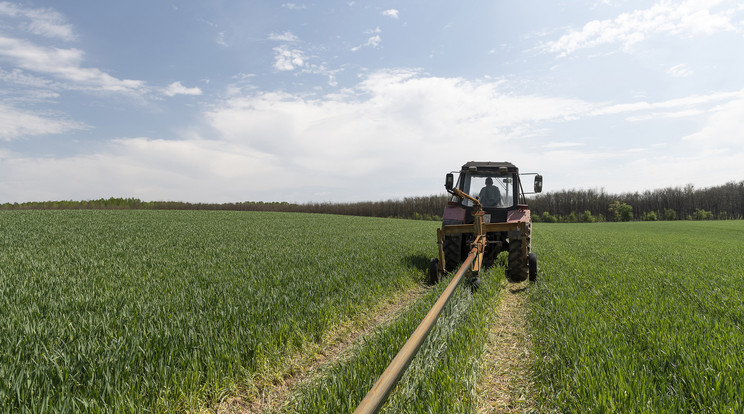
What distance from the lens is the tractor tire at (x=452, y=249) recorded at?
24.7 feet

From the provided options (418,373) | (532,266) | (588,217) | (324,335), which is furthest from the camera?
(588,217)

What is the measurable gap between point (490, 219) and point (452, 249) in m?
1.28

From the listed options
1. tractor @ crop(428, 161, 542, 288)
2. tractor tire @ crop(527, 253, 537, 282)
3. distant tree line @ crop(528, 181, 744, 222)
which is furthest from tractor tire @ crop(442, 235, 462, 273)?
distant tree line @ crop(528, 181, 744, 222)

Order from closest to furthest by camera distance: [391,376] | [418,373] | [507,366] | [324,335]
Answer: [391,376] < [418,373] < [507,366] < [324,335]

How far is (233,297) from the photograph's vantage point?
522 centimetres

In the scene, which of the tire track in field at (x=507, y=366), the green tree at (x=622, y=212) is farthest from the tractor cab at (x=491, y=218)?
the green tree at (x=622, y=212)

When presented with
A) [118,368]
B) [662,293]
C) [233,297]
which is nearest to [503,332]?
[662,293]

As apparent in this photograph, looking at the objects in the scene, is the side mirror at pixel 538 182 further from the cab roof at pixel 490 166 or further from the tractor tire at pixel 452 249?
the tractor tire at pixel 452 249

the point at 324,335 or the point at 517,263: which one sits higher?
the point at 517,263

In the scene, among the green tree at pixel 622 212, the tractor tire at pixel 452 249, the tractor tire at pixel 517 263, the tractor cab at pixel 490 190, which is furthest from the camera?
the green tree at pixel 622 212

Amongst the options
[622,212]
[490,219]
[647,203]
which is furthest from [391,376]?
[647,203]

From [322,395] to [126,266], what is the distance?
23.2 ft

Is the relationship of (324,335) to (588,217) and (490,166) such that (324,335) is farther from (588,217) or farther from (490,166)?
(588,217)

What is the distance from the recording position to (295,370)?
3857 mm
